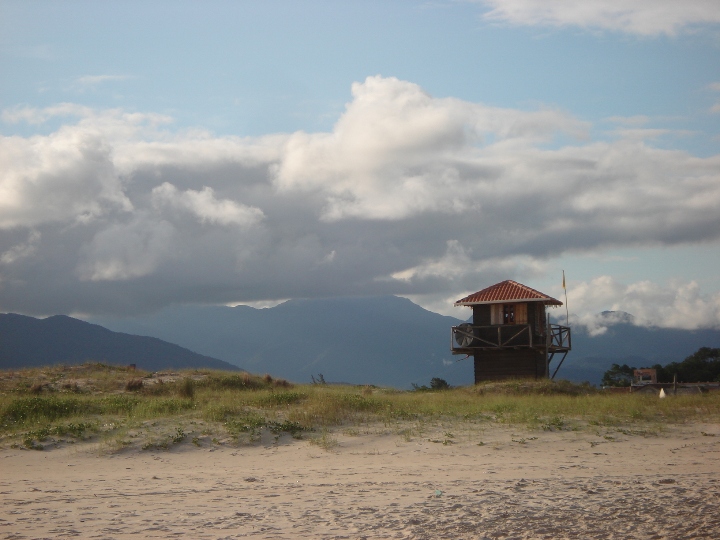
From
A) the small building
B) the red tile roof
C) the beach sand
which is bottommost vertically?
the small building

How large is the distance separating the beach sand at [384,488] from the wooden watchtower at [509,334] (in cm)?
1905

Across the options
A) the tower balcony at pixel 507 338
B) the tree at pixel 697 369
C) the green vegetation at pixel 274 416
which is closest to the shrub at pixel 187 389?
the green vegetation at pixel 274 416

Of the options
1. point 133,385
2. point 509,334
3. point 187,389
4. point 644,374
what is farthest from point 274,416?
point 644,374

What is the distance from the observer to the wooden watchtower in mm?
39188

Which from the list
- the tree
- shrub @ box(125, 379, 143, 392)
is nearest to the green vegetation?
shrub @ box(125, 379, 143, 392)

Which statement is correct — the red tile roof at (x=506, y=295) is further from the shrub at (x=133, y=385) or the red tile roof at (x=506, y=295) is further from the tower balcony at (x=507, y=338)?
the shrub at (x=133, y=385)

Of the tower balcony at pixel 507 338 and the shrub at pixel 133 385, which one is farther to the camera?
the tower balcony at pixel 507 338

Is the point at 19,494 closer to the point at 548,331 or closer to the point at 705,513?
the point at 705,513

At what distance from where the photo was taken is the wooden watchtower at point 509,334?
39188 millimetres

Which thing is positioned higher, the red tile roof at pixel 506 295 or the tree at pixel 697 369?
the red tile roof at pixel 506 295

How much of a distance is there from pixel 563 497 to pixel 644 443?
673 cm

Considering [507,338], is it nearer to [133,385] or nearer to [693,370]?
[133,385]

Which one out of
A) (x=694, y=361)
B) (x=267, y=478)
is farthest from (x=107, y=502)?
(x=694, y=361)

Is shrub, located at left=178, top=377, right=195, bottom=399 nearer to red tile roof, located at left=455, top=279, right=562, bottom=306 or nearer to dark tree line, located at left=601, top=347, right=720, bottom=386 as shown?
red tile roof, located at left=455, top=279, right=562, bottom=306
